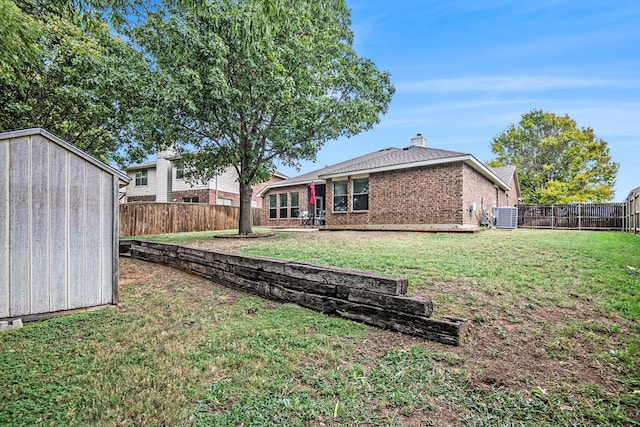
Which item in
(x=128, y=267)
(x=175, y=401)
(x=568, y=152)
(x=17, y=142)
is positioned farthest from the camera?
(x=568, y=152)

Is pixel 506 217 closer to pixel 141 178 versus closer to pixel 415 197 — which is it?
pixel 415 197

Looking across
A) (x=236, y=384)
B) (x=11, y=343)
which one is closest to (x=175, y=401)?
(x=236, y=384)

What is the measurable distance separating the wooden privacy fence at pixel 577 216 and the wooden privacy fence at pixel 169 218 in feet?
63.8

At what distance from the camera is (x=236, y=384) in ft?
7.09

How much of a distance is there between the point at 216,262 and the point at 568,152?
31.8m

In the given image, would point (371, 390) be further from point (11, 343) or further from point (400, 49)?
point (400, 49)

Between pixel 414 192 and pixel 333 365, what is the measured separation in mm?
11242

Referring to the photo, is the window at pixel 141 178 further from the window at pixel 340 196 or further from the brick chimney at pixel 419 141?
the brick chimney at pixel 419 141

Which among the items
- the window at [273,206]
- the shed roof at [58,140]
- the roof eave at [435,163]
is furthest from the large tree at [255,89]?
the window at [273,206]

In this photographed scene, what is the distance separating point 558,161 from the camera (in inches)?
1056

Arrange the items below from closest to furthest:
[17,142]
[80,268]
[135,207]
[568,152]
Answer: [17,142] < [80,268] < [135,207] < [568,152]

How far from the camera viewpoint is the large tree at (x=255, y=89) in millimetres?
8094

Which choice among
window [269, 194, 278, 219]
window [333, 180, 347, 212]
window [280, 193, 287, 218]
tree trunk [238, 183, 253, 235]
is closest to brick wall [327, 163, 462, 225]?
window [333, 180, 347, 212]

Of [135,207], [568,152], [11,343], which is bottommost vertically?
[11,343]
